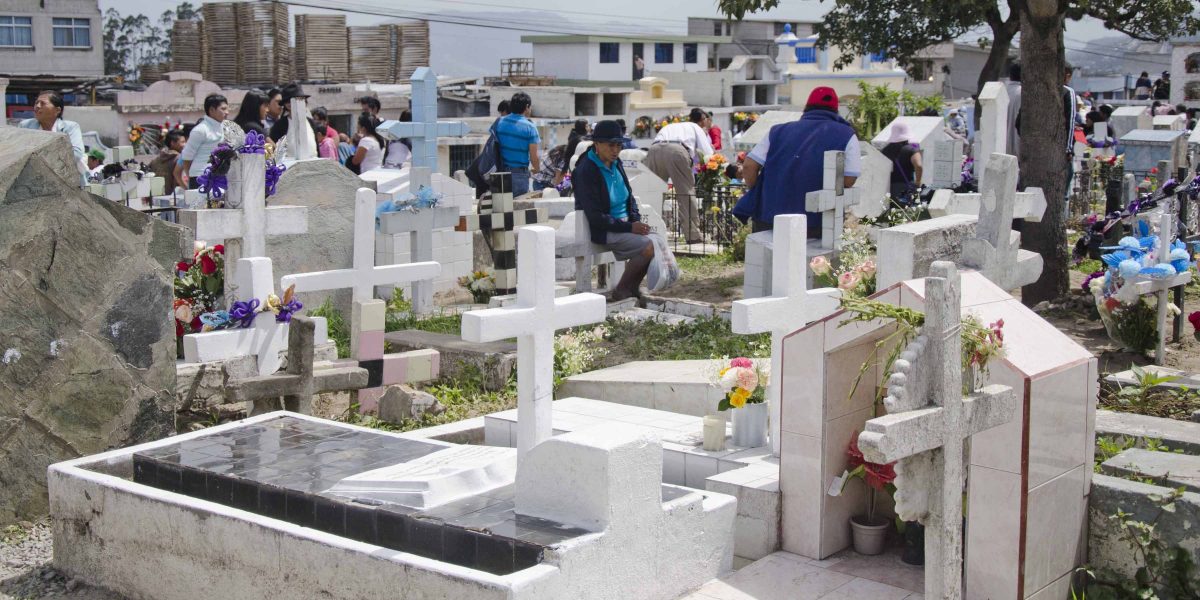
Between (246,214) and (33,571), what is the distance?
2.49 m

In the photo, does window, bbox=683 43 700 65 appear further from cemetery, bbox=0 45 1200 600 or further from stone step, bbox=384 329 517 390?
stone step, bbox=384 329 517 390

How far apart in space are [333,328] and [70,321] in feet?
11.2

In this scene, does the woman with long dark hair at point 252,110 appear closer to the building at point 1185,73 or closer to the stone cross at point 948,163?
the stone cross at point 948,163

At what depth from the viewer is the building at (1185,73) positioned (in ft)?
107

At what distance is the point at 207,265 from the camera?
324 inches

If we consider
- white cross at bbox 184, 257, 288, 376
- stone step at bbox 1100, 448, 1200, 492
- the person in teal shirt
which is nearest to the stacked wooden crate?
the person in teal shirt

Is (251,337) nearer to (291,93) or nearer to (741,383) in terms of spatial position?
(741,383)

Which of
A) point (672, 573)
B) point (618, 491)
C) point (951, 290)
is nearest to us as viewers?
point (951, 290)

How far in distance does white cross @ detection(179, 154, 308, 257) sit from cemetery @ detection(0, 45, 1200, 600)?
0.06 feet

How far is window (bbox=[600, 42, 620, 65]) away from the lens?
55.6m

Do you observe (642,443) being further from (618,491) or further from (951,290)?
(951,290)

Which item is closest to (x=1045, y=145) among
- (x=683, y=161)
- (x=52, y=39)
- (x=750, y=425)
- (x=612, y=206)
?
(x=612, y=206)

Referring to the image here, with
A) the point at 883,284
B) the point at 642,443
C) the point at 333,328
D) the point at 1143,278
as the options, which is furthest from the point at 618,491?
the point at 333,328

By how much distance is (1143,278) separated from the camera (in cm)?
803
